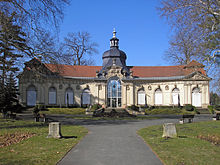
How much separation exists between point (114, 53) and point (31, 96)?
1891 cm

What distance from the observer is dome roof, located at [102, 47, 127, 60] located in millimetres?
48562

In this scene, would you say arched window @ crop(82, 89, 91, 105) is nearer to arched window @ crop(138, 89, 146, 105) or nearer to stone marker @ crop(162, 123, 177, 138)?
arched window @ crop(138, 89, 146, 105)

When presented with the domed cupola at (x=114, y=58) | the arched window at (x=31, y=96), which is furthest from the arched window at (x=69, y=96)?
the domed cupola at (x=114, y=58)

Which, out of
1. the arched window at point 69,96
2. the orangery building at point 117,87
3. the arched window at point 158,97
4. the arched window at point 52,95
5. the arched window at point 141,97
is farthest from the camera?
the arched window at point 141,97

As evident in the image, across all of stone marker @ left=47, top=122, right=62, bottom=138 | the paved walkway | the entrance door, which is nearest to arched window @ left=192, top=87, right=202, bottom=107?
the entrance door

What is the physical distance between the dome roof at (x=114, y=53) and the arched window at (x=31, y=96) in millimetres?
16450

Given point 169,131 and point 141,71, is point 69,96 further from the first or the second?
point 169,131

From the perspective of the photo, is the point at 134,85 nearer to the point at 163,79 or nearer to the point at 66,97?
the point at 163,79

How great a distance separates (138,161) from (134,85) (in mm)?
38792

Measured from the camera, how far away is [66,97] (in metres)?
44.1

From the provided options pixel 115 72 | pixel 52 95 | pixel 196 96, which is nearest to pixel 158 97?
pixel 196 96

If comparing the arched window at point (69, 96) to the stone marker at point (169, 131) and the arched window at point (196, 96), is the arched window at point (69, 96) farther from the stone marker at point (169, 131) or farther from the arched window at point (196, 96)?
the stone marker at point (169, 131)

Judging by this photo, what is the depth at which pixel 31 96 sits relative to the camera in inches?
1656

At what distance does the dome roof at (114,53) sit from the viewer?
48562 millimetres
